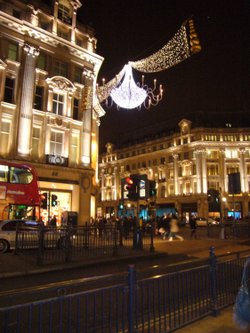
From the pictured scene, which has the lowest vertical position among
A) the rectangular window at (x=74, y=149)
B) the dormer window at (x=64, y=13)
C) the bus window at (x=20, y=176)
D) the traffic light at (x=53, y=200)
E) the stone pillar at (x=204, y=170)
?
the traffic light at (x=53, y=200)

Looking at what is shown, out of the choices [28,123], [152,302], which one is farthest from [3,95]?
A: [152,302]

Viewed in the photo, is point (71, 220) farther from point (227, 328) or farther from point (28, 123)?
point (227, 328)

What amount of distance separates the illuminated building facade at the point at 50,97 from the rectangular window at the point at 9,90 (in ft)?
0.25

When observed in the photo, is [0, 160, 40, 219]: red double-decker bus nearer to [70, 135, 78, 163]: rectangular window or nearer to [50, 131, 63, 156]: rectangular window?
[50, 131, 63, 156]: rectangular window

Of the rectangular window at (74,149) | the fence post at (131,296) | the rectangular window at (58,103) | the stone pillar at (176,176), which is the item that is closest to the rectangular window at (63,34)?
the rectangular window at (58,103)

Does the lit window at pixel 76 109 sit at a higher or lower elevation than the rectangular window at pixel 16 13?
lower

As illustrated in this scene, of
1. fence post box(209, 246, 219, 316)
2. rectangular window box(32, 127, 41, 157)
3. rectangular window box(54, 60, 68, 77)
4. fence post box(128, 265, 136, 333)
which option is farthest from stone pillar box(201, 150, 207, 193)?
fence post box(128, 265, 136, 333)

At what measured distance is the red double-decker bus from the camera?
57.4 feet

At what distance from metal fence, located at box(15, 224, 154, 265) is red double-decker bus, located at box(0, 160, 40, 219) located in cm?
530

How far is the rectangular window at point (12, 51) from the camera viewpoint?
2575 cm

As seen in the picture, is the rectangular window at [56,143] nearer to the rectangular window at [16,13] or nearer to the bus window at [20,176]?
the bus window at [20,176]

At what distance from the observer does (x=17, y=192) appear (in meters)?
18.0

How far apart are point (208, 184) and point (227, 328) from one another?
59.7m

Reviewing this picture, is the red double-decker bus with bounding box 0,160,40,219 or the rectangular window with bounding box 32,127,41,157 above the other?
the rectangular window with bounding box 32,127,41,157
